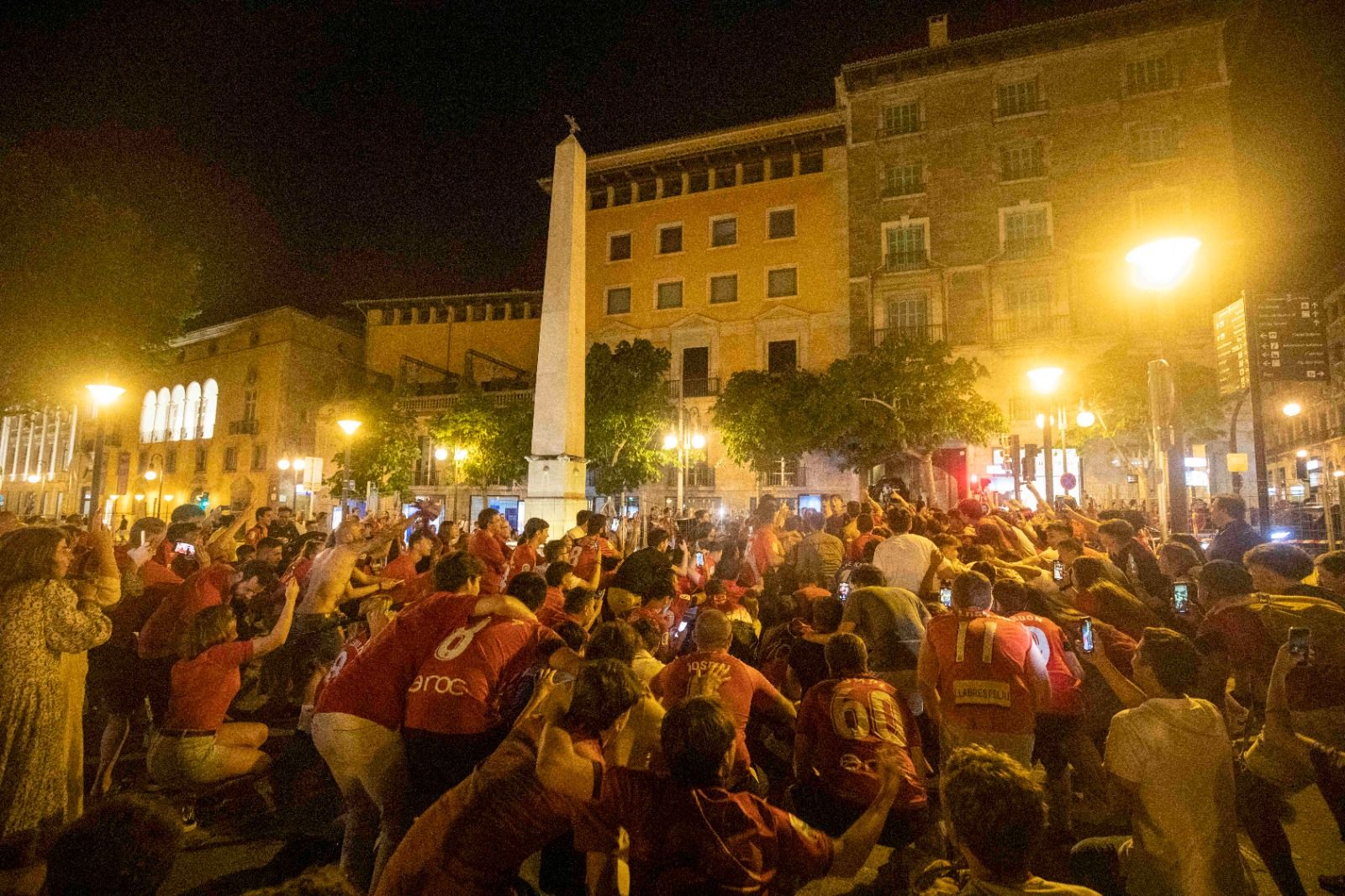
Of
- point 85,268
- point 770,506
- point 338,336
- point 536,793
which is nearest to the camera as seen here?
point 536,793

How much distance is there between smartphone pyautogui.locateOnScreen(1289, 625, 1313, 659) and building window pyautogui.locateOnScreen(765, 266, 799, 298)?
1185 inches

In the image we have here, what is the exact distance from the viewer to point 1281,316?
12.3 meters

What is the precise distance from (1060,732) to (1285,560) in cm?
182

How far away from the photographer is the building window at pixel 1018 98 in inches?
1161

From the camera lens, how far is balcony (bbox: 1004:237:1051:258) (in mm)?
28875

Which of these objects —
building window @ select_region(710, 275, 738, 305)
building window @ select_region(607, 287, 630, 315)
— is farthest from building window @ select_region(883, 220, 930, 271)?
building window @ select_region(607, 287, 630, 315)

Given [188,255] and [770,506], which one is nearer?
[770,506]

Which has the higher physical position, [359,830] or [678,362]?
[678,362]

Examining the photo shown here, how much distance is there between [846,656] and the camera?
3521 mm

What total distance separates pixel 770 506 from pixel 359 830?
8.84 metres

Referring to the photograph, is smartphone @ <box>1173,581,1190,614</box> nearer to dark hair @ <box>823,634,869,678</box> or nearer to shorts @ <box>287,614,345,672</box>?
dark hair @ <box>823,634,869,678</box>

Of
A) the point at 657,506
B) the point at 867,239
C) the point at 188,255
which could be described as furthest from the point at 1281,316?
the point at 188,255

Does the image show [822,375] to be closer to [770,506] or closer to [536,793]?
[770,506]

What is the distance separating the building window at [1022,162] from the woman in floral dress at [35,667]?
33.3 meters
